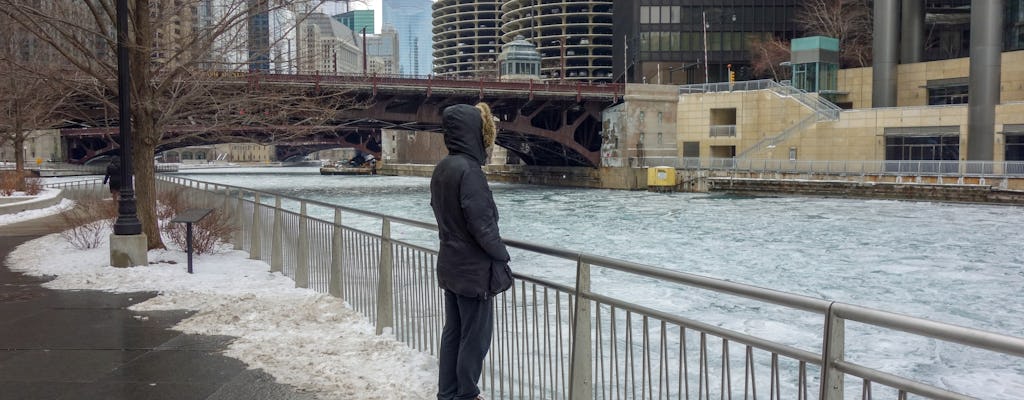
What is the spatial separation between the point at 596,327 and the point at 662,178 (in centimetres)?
5397

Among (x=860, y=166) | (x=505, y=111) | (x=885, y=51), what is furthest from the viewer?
(x=505, y=111)

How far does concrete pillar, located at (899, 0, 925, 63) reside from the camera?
63.6 meters

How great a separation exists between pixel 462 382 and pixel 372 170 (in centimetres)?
10796

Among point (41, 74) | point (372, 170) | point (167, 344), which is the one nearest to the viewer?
point (167, 344)

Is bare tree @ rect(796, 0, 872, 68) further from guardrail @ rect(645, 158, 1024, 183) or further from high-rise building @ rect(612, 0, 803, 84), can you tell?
guardrail @ rect(645, 158, 1024, 183)

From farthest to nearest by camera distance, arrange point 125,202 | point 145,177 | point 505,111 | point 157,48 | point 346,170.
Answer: point 346,170, point 505,111, point 157,48, point 145,177, point 125,202

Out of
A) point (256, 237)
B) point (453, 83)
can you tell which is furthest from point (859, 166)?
point (256, 237)

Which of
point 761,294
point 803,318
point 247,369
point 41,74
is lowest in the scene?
point 803,318

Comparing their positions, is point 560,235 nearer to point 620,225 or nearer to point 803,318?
point 620,225

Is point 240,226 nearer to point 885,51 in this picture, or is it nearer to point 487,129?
point 487,129

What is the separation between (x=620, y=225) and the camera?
108 ft

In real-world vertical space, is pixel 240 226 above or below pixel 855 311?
below

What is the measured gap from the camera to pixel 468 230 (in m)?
4.80

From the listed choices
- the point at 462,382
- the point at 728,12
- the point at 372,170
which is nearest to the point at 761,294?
the point at 462,382
